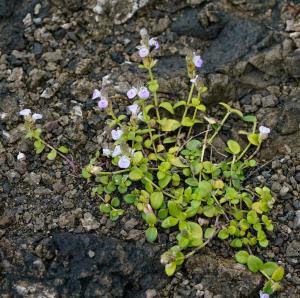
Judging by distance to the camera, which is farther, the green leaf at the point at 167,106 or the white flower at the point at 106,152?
the green leaf at the point at 167,106

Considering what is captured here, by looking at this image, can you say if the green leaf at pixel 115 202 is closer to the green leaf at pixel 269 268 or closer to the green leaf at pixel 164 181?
the green leaf at pixel 164 181

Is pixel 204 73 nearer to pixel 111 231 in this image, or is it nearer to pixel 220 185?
pixel 220 185

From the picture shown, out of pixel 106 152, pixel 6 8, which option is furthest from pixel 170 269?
pixel 6 8

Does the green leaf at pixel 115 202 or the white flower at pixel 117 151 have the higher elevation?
the white flower at pixel 117 151

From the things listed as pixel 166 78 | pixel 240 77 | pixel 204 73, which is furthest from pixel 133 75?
pixel 240 77

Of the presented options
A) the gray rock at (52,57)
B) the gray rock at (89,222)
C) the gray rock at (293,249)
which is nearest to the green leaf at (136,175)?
the gray rock at (89,222)

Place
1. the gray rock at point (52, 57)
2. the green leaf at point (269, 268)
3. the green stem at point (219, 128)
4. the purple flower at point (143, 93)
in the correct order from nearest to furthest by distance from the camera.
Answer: the green leaf at point (269, 268) < the purple flower at point (143, 93) < the green stem at point (219, 128) < the gray rock at point (52, 57)

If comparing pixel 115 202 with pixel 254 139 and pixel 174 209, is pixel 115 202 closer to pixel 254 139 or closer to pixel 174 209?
pixel 174 209
